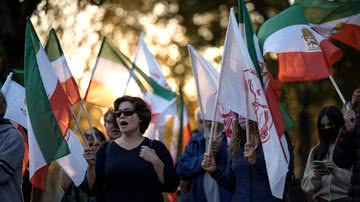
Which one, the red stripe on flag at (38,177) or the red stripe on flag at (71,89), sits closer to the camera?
the red stripe on flag at (38,177)

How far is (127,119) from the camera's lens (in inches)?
371

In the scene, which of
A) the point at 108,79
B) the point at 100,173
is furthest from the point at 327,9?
the point at 108,79

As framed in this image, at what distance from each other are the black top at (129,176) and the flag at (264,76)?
3.61ft

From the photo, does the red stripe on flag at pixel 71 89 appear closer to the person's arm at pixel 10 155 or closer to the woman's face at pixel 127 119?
the woman's face at pixel 127 119

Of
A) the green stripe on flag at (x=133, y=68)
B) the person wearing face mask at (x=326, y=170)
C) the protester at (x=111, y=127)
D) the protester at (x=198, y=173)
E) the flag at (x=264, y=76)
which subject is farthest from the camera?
the green stripe on flag at (x=133, y=68)

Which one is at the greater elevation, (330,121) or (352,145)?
(330,121)

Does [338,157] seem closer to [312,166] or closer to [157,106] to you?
[312,166]

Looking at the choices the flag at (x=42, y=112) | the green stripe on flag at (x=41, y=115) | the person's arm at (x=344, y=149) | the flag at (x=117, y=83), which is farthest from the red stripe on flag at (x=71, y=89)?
the person's arm at (x=344, y=149)

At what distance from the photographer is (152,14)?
98.9 feet

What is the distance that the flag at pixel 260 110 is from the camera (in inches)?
336

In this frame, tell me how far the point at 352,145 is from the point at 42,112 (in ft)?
9.54

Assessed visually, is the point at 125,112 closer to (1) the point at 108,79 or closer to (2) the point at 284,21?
Result: (2) the point at 284,21

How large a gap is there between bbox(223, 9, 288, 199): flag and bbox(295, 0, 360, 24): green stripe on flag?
4.18 feet

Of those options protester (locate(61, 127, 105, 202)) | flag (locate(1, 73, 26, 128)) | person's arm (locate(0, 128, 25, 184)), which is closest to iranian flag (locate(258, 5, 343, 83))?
protester (locate(61, 127, 105, 202))
